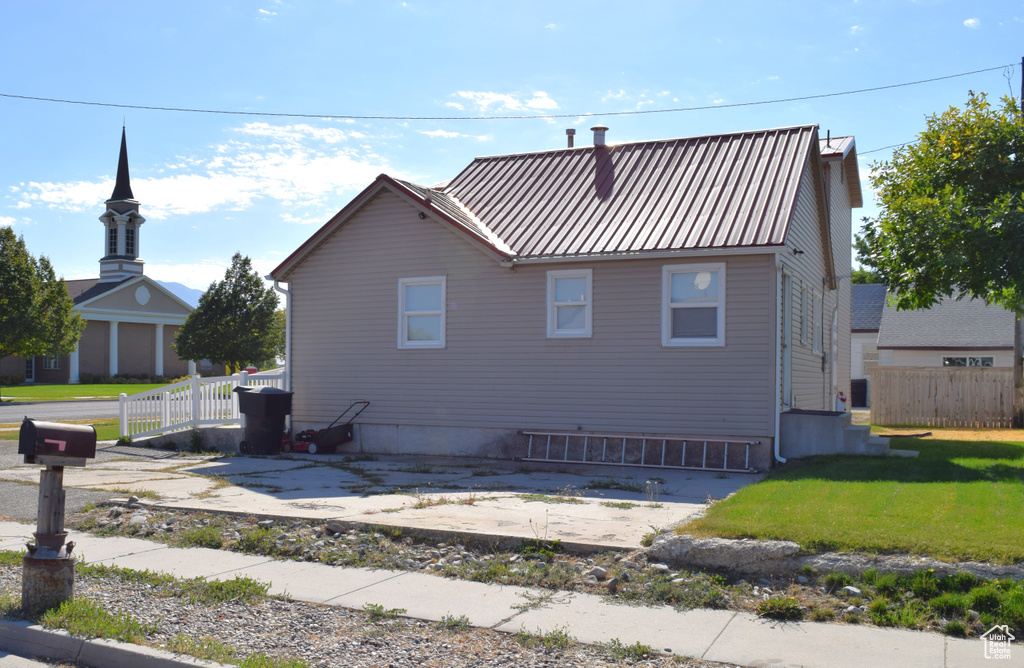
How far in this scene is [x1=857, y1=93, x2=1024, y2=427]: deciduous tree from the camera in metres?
14.9

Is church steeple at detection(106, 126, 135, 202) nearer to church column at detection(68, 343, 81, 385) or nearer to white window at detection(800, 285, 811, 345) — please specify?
church column at detection(68, 343, 81, 385)

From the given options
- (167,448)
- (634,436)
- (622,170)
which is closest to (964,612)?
(634,436)

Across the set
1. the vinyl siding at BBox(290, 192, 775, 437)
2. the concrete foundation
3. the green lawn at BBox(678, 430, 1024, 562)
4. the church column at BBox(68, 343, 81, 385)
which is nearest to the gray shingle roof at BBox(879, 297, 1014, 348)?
the concrete foundation

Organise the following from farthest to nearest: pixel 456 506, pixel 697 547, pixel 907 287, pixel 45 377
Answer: pixel 45 377
pixel 907 287
pixel 456 506
pixel 697 547

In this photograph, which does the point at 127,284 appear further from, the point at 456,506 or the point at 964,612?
the point at 964,612

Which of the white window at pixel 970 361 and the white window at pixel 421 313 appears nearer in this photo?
the white window at pixel 421 313

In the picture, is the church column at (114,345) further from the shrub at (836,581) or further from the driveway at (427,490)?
the shrub at (836,581)

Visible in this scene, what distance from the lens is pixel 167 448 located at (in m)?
16.9

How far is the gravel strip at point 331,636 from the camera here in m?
4.95

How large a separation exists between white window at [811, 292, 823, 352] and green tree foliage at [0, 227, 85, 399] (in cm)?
3455

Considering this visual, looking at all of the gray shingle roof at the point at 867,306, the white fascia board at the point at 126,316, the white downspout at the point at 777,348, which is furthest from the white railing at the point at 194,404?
the white fascia board at the point at 126,316

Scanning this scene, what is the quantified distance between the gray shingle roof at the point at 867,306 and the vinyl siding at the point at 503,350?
2390 centimetres

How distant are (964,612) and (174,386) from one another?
49.4 feet

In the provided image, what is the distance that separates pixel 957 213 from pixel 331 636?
45.7 feet
